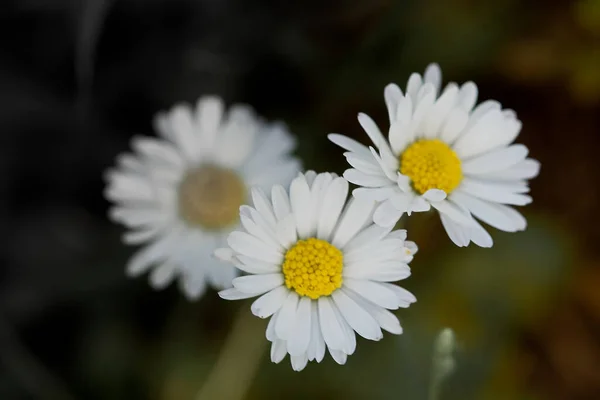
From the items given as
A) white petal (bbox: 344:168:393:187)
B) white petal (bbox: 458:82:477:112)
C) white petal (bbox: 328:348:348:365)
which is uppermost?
white petal (bbox: 458:82:477:112)

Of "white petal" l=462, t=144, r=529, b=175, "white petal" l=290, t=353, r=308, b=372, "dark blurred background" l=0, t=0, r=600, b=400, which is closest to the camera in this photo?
"white petal" l=290, t=353, r=308, b=372

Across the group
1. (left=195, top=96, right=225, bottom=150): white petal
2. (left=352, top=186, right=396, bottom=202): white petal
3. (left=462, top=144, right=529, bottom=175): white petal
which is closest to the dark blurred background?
(left=195, top=96, right=225, bottom=150): white petal

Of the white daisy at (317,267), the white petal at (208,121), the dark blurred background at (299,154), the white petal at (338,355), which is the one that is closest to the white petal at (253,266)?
the white daisy at (317,267)

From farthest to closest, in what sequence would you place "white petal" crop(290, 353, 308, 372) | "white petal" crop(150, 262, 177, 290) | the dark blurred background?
1. the dark blurred background
2. "white petal" crop(150, 262, 177, 290)
3. "white petal" crop(290, 353, 308, 372)

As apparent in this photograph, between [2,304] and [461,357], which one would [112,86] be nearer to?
[2,304]

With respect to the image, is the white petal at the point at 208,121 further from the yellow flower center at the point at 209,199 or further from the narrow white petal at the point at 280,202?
the narrow white petal at the point at 280,202

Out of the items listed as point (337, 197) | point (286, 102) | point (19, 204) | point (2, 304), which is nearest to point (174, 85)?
point (286, 102)

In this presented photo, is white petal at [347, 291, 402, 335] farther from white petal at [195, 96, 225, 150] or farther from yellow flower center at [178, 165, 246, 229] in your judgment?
white petal at [195, 96, 225, 150]

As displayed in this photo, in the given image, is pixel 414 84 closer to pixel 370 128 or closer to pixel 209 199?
pixel 370 128
